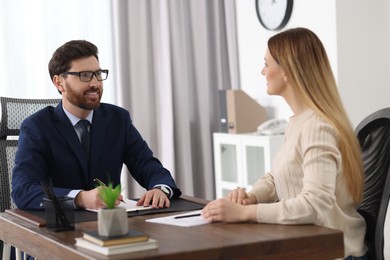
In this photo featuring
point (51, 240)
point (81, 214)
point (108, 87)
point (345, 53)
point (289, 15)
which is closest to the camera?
point (51, 240)

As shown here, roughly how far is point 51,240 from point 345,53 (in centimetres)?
283

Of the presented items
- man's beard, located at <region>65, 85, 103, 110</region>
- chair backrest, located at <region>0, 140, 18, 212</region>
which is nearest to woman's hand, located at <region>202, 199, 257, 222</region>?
man's beard, located at <region>65, 85, 103, 110</region>

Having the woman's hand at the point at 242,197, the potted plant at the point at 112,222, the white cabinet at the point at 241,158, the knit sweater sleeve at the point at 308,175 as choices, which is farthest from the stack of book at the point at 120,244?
the white cabinet at the point at 241,158

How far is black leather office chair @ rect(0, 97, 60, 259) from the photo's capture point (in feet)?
9.54

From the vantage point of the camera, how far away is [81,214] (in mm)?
2252

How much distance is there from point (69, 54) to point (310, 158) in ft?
4.04

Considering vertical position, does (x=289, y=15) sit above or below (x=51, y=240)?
above

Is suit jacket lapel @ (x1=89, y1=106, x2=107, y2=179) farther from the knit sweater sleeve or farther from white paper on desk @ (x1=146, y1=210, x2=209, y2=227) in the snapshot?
the knit sweater sleeve

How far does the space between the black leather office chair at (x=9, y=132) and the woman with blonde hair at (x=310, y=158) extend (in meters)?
1.21

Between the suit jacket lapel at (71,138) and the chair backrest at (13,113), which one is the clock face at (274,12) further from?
the suit jacket lapel at (71,138)

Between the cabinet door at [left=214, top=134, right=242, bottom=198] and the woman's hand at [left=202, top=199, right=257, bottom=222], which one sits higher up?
the woman's hand at [left=202, top=199, right=257, bottom=222]

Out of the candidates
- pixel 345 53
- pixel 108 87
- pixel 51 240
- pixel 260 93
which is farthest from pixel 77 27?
pixel 51 240

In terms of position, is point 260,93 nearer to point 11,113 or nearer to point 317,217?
point 11,113

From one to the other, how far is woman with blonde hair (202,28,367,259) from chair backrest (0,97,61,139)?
1323 millimetres
